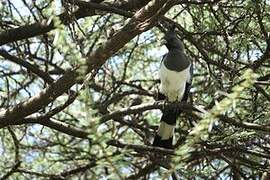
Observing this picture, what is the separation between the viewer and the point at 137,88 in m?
4.46

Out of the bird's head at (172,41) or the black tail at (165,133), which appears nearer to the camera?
the black tail at (165,133)

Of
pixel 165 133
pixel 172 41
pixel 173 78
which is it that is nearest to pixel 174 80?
pixel 173 78

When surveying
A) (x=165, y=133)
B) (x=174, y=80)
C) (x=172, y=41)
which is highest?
(x=172, y=41)

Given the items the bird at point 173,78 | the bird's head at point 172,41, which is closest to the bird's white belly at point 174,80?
the bird at point 173,78

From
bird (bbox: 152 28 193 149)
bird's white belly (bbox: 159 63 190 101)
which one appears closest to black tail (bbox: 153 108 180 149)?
bird (bbox: 152 28 193 149)

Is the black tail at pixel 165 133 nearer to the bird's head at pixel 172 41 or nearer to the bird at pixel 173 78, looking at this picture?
the bird at pixel 173 78

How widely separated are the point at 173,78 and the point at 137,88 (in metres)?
0.32

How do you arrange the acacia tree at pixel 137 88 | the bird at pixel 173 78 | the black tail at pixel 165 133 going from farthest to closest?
the bird at pixel 173 78
the black tail at pixel 165 133
the acacia tree at pixel 137 88

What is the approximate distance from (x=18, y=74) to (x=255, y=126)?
2475 millimetres

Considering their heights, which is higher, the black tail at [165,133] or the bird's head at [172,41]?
the bird's head at [172,41]

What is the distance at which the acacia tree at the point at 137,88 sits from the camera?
93.8 inches

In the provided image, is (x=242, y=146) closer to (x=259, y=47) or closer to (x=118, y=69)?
(x=259, y=47)

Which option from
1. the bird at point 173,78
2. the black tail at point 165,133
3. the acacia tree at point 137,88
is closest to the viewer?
the acacia tree at point 137,88

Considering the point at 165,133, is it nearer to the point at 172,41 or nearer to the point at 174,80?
the point at 174,80
